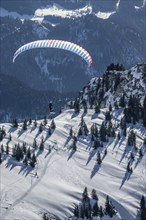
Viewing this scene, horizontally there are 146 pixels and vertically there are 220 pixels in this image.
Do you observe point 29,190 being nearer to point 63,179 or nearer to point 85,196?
point 63,179

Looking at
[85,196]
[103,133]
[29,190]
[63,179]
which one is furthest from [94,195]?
[103,133]

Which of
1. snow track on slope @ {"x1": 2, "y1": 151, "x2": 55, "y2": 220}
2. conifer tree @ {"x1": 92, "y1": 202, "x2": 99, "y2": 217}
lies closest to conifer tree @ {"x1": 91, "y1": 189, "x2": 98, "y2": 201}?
conifer tree @ {"x1": 92, "y1": 202, "x2": 99, "y2": 217}

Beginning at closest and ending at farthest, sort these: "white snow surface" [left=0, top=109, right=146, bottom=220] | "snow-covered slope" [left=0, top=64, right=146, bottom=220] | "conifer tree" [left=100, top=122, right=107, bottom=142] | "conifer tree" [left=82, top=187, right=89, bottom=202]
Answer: "white snow surface" [left=0, top=109, right=146, bottom=220] → "snow-covered slope" [left=0, top=64, right=146, bottom=220] → "conifer tree" [left=82, top=187, right=89, bottom=202] → "conifer tree" [left=100, top=122, right=107, bottom=142]

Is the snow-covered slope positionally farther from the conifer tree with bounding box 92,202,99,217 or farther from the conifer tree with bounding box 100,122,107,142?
the conifer tree with bounding box 92,202,99,217

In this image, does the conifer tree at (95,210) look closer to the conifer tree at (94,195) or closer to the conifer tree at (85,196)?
the conifer tree at (85,196)

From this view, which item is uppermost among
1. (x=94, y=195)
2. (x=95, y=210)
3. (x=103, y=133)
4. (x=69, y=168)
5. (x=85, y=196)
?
(x=103, y=133)

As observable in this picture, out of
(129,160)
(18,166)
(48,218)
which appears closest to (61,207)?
(48,218)

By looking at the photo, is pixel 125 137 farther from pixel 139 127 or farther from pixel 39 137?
pixel 39 137

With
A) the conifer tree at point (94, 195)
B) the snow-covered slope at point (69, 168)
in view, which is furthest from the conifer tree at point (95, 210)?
the conifer tree at point (94, 195)
